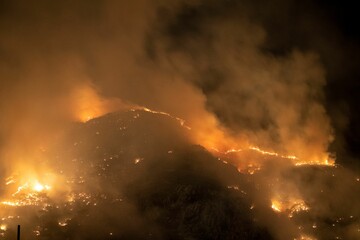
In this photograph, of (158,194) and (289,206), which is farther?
(289,206)

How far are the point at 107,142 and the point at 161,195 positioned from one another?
14.1 metres

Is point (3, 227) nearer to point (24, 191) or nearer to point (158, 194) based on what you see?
point (24, 191)

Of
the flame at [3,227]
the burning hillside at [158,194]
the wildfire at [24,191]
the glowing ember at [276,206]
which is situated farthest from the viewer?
the glowing ember at [276,206]

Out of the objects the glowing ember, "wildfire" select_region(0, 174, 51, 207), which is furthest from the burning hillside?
"wildfire" select_region(0, 174, 51, 207)

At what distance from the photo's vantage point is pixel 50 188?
154ft

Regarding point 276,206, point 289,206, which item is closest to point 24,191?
point 276,206

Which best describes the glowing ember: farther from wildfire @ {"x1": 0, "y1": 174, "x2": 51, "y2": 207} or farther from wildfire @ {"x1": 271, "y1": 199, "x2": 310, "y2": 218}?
wildfire @ {"x1": 0, "y1": 174, "x2": 51, "y2": 207}

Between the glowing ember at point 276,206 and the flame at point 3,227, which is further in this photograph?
the glowing ember at point 276,206

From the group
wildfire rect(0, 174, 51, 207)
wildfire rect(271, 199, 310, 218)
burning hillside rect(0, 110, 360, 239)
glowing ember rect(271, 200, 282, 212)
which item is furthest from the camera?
glowing ember rect(271, 200, 282, 212)

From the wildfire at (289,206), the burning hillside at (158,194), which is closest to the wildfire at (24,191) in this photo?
the burning hillside at (158,194)

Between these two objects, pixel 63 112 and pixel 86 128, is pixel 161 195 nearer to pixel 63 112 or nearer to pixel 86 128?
pixel 86 128

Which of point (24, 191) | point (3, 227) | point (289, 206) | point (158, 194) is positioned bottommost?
point (289, 206)

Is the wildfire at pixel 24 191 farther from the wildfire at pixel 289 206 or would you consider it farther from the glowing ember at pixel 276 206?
the wildfire at pixel 289 206

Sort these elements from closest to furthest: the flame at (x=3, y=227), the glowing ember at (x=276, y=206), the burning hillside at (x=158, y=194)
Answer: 1. the flame at (x=3, y=227)
2. the burning hillside at (x=158, y=194)
3. the glowing ember at (x=276, y=206)
